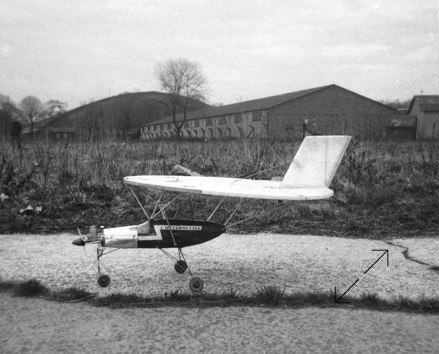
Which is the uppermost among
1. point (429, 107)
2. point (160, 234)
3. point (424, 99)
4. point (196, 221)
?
point (424, 99)

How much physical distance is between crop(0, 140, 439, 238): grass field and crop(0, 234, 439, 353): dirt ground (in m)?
0.78

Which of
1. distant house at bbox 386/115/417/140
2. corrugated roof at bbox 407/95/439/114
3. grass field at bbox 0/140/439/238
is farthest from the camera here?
corrugated roof at bbox 407/95/439/114

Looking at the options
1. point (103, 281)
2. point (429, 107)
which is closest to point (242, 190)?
point (103, 281)

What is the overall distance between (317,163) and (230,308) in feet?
5.54

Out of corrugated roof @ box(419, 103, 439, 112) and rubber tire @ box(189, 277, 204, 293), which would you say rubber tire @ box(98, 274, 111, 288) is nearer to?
rubber tire @ box(189, 277, 204, 293)

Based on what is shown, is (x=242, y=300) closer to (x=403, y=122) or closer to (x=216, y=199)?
(x=216, y=199)

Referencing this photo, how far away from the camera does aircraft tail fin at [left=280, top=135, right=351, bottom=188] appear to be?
13.3 feet

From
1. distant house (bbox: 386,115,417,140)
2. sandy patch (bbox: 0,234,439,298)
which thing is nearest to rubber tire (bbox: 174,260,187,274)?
sandy patch (bbox: 0,234,439,298)

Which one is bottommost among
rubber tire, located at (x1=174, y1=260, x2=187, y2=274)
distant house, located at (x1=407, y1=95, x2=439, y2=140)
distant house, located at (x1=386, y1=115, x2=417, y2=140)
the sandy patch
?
the sandy patch

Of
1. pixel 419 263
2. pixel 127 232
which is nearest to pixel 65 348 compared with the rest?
pixel 127 232

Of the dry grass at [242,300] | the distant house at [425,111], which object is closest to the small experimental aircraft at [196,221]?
the dry grass at [242,300]

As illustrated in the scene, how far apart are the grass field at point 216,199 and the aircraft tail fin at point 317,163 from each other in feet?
2.02

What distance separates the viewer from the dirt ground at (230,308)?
9.43 ft

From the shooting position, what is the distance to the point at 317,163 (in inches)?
162
